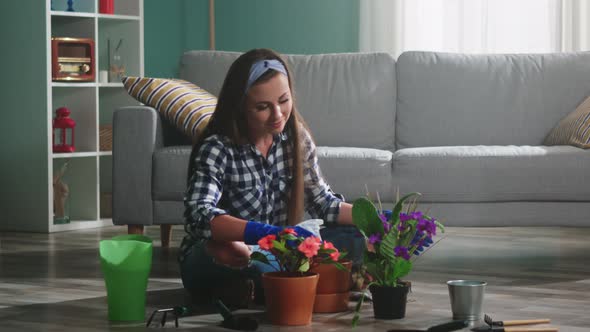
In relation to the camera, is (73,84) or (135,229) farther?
(73,84)

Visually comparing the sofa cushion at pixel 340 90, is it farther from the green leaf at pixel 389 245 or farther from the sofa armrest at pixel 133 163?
the green leaf at pixel 389 245

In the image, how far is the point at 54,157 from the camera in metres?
4.78

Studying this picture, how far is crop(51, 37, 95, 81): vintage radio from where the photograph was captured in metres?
4.69

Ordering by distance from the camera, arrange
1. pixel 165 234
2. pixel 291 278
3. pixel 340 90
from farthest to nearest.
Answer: pixel 340 90 → pixel 165 234 → pixel 291 278


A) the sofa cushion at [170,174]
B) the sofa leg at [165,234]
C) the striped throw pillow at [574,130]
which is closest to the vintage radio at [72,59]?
the sofa leg at [165,234]

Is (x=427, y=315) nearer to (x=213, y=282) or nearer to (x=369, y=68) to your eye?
(x=213, y=282)

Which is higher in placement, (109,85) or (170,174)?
(109,85)

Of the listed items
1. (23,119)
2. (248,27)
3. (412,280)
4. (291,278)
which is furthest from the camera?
(248,27)

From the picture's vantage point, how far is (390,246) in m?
2.32

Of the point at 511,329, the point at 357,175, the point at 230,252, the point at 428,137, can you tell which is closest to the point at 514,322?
the point at 511,329

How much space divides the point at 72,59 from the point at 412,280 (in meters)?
2.31

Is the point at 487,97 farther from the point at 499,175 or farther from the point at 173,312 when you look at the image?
the point at 173,312

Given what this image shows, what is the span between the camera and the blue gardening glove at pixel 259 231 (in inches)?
91.2

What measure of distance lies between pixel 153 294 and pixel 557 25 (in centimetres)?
289
